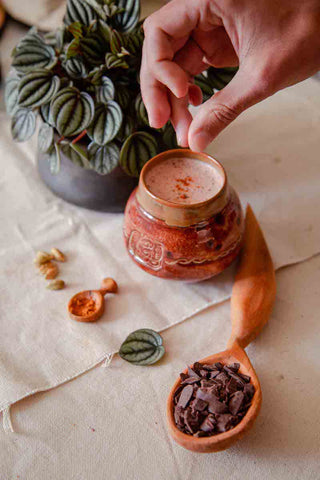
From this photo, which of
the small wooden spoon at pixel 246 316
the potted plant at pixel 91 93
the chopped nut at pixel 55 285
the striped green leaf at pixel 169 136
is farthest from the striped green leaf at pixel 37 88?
the small wooden spoon at pixel 246 316

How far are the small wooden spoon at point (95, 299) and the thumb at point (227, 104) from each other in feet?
1.01

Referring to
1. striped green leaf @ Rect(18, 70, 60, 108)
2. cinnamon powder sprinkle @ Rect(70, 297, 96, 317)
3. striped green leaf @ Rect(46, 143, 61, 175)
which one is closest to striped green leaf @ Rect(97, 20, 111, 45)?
striped green leaf @ Rect(18, 70, 60, 108)

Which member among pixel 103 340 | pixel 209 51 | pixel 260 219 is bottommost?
pixel 260 219

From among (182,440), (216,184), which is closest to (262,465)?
(182,440)

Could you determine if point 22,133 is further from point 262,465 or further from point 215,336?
point 262,465

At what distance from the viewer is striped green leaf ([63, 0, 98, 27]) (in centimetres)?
82

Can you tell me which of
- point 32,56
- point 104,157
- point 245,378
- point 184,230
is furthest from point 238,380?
point 32,56

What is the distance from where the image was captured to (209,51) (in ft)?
2.57

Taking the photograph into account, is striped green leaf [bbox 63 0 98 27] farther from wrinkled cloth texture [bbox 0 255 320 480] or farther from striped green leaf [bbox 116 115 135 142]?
wrinkled cloth texture [bbox 0 255 320 480]

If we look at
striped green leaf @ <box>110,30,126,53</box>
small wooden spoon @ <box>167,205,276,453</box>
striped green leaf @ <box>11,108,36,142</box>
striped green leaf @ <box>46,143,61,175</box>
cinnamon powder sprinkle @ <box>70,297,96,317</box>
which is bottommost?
small wooden spoon @ <box>167,205,276,453</box>

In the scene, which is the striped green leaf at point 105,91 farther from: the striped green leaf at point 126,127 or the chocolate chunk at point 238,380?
the chocolate chunk at point 238,380

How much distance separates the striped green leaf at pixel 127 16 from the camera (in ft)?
2.59

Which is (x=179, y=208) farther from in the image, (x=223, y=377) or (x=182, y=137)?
(x=223, y=377)

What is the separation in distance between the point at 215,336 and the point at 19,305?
34cm
